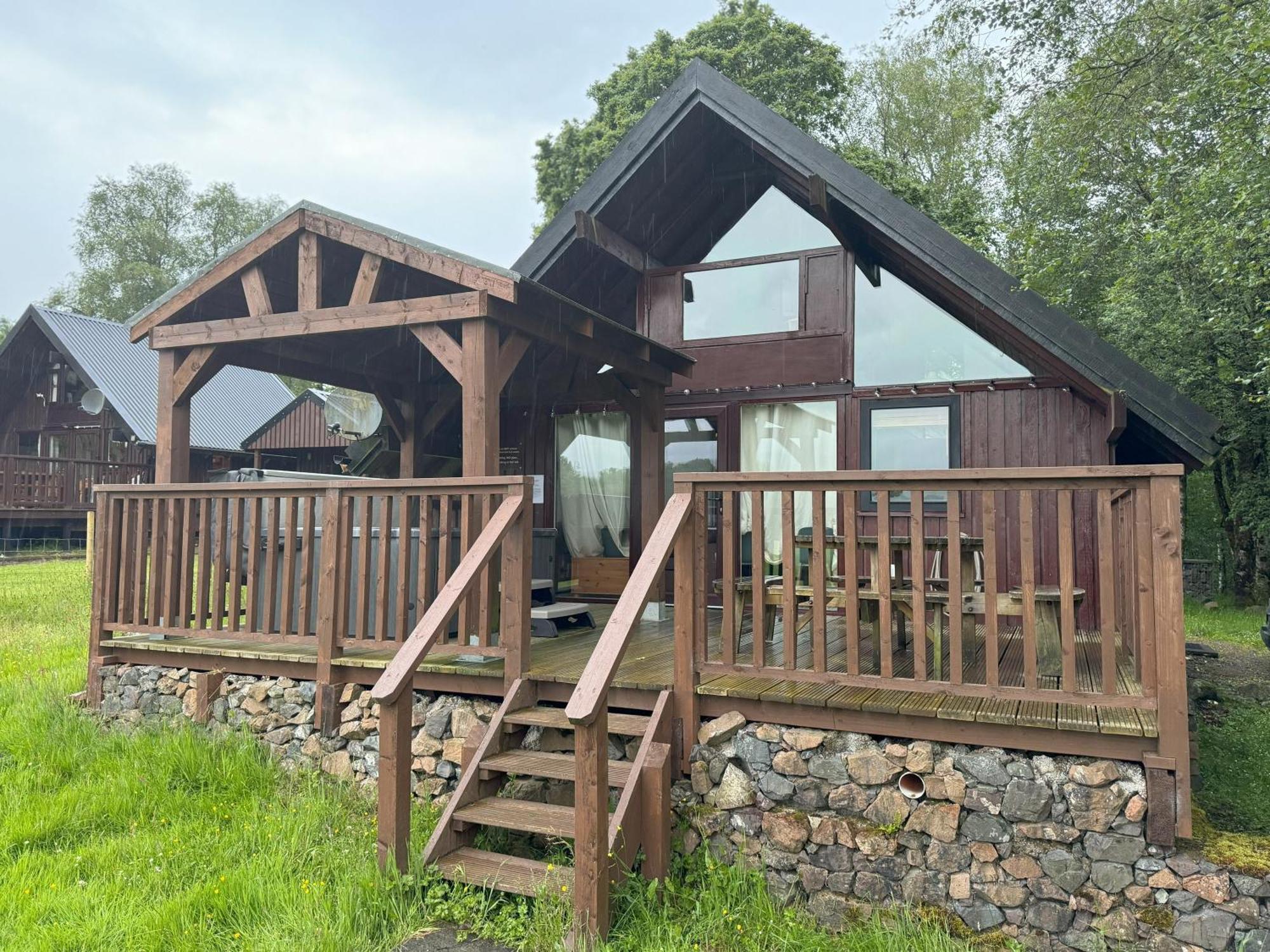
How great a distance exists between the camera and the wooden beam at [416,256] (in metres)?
4.65

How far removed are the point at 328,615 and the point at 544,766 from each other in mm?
1673

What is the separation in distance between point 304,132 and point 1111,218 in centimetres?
5252

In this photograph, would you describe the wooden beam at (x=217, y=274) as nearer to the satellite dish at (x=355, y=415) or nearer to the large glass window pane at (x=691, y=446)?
the satellite dish at (x=355, y=415)

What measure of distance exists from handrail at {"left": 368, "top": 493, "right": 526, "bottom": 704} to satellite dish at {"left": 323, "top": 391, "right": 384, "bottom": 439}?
4346 mm

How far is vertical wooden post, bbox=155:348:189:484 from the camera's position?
568cm

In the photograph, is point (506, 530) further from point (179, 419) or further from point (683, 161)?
point (683, 161)

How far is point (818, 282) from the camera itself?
7.25m

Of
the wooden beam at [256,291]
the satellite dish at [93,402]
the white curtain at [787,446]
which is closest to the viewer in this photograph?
the wooden beam at [256,291]

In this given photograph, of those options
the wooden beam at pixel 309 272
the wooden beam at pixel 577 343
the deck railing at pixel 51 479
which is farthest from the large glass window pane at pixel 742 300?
the deck railing at pixel 51 479

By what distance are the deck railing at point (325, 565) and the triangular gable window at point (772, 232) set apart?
362 centimetres

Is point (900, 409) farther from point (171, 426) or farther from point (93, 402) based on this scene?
point (93, 402)

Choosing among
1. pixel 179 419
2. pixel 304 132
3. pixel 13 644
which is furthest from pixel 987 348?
pixel 304 132

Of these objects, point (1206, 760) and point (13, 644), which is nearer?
point (1206, 760)

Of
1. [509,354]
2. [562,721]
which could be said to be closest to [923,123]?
[509,354]
